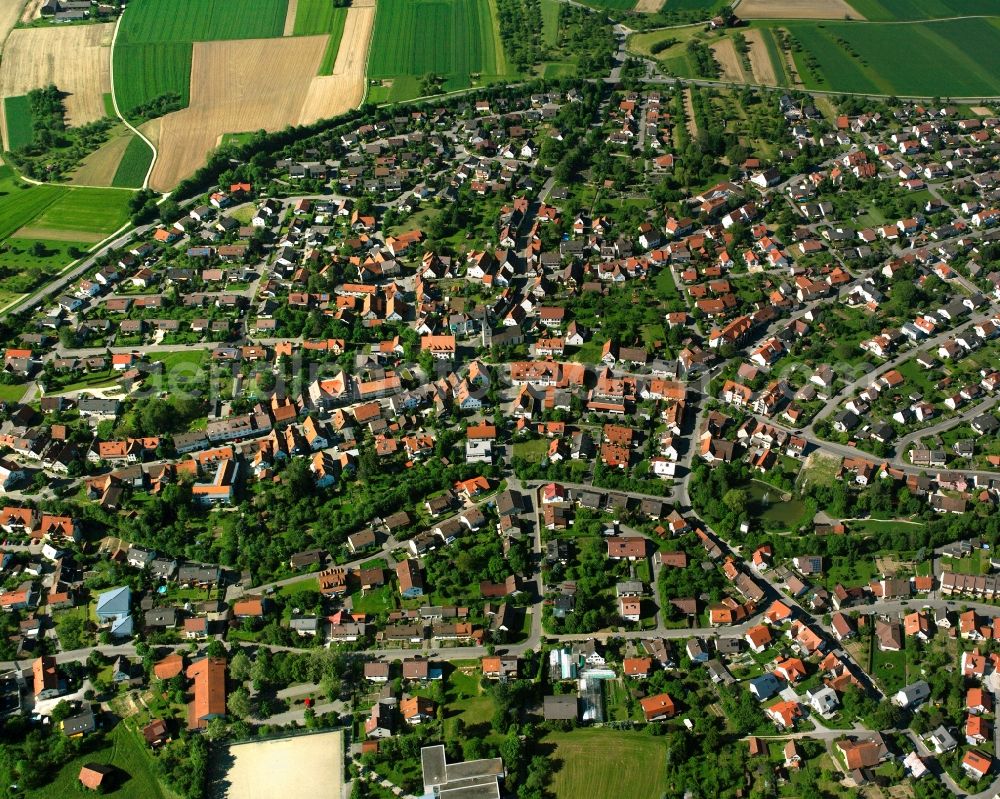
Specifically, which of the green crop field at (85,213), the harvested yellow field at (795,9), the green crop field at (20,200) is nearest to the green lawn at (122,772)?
the green crop field at (85,213)

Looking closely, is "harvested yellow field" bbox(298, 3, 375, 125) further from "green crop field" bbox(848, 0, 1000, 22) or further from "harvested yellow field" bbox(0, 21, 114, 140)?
→ "green crop field" bbox(848, 0, 1000, 22)

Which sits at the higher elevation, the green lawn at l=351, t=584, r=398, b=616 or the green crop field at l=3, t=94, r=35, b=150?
the green crop field at l=3, t=94, r=35, b=150

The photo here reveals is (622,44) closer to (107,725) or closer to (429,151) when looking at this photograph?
(429,151)

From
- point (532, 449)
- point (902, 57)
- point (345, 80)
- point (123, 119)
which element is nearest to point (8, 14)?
point (123, 119)

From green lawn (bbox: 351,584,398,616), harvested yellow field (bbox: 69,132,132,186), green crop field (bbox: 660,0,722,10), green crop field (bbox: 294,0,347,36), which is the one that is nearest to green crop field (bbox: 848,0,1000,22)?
green crop field (bbox: 660,0,722,10)

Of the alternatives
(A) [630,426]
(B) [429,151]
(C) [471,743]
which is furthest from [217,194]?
(C) [471,743]

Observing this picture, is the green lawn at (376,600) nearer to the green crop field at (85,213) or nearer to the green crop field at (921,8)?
the green crop field at (85,213)
